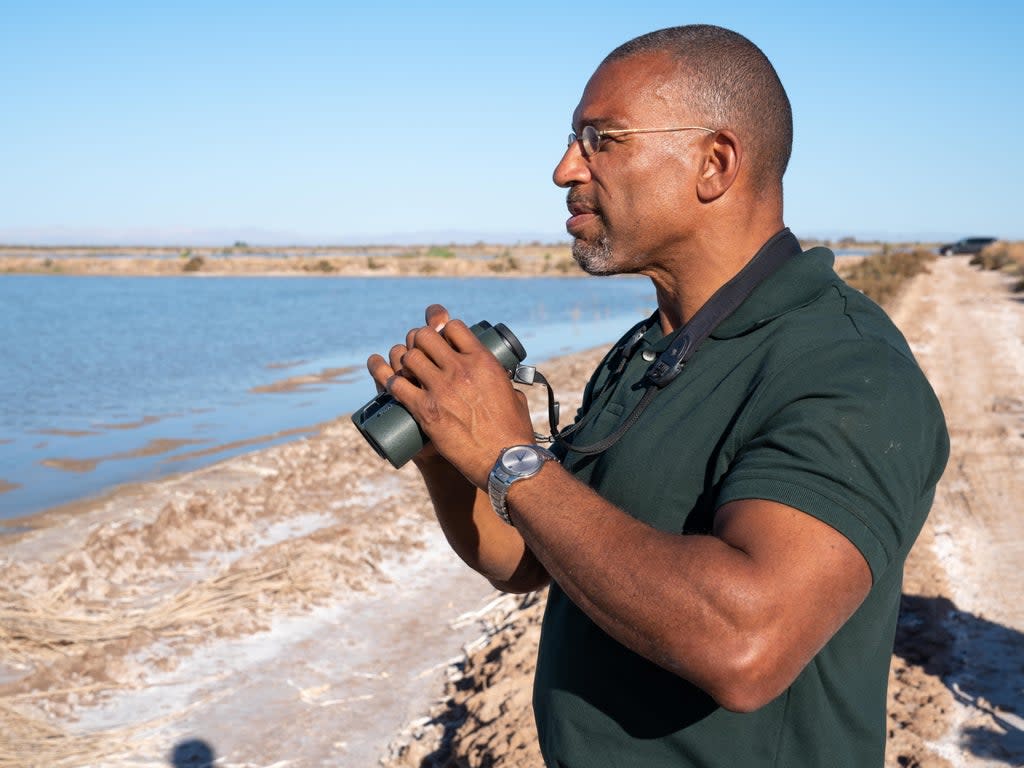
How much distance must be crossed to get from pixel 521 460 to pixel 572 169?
2.07 feet

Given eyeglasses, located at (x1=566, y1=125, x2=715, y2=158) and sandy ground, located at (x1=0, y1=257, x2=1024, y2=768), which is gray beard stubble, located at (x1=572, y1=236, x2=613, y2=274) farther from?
sandy ground, located at (x1=0, y1=257, x2=1024, y2=768)

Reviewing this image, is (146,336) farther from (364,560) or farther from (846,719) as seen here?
(846,719)

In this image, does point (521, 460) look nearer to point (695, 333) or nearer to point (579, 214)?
point (695, 333)

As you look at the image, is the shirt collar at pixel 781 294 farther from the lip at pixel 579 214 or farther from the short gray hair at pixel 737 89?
the lip at pixel 579 214

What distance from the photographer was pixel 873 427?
1.29 meters

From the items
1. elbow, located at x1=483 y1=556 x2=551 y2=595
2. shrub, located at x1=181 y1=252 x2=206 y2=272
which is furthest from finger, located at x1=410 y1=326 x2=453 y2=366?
shrub, located at x1=181 y1=252 x2=206 y2=272

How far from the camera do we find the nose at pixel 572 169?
70.8 inches

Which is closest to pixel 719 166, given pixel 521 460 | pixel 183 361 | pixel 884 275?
pixel 521 460

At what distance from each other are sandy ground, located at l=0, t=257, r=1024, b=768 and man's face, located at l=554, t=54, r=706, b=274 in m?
2.56

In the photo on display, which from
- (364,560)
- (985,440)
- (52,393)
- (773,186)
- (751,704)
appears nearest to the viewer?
(751,704)

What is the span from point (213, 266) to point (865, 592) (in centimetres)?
6659

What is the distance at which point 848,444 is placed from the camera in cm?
127

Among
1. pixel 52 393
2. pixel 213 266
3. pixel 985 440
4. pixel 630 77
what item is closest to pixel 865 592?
pixel 630 77

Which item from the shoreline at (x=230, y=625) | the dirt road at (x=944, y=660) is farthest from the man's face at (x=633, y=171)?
the shoreline at (x=230, y=625)
